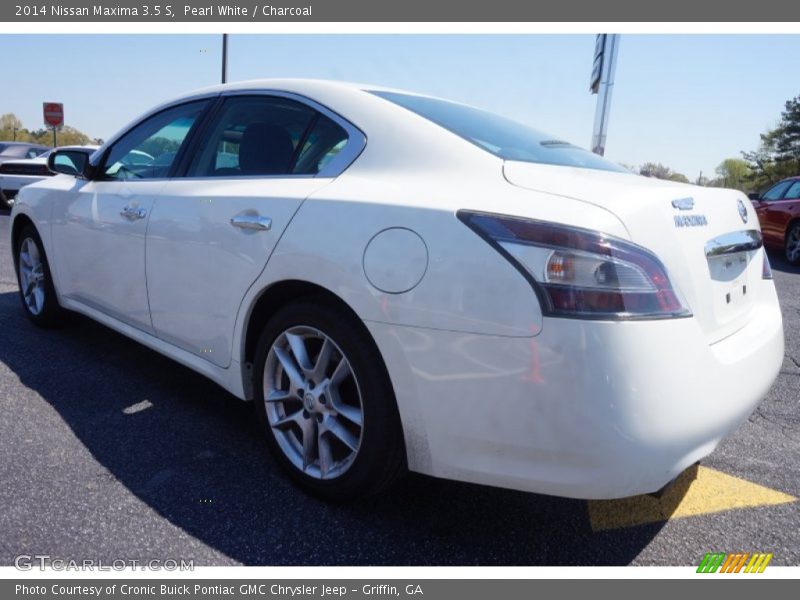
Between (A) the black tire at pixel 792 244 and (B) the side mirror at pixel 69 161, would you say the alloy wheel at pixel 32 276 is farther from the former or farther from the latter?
(A) the black tire at pixel 792 244

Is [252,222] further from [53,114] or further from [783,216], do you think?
[53,114]

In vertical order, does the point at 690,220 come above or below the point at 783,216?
above

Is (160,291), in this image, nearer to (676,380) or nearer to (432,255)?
(432,255)

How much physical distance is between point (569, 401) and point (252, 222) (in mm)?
1343

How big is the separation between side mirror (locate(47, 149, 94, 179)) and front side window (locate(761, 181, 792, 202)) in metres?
11.7

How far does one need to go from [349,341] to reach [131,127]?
2.27 meters

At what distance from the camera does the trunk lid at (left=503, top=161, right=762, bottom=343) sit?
1.75m

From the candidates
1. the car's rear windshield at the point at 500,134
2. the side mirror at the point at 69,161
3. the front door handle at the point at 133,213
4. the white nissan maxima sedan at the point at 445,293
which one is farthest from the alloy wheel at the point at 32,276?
the car's rear windshield at the point at 500,134

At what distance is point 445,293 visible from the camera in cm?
177

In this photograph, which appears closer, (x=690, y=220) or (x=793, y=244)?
(x=690, y=220)

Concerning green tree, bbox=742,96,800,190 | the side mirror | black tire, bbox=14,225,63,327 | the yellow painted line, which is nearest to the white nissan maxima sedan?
the yellow painted line

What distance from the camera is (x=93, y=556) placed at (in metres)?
1.91

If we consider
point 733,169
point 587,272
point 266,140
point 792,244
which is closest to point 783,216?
point 792,244

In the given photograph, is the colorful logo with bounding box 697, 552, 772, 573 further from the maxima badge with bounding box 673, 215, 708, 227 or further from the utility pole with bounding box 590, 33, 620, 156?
the utility pole with bounding box 590, 33, 620, 156
